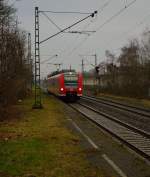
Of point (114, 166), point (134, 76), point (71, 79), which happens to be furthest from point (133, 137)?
point (134, 76)

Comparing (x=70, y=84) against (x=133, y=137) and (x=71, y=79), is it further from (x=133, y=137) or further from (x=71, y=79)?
(x=133, y=137)

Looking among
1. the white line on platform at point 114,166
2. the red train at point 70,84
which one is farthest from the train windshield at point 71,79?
the white line on platform at point 114,166

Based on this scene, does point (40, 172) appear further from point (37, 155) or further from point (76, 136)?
point (76, 136)

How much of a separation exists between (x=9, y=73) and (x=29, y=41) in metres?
26.3

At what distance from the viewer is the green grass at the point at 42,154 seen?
10.7m

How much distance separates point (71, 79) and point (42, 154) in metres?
33.4

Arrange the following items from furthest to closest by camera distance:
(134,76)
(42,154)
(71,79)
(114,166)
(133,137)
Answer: (134,76) → (71,79) → (133,137) → (42,154) → (114,166)

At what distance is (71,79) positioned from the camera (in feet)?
152

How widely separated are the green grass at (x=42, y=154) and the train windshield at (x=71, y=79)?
26.0m

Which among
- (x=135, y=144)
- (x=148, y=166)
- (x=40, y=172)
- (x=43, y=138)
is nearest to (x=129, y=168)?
(x=148, y=166)

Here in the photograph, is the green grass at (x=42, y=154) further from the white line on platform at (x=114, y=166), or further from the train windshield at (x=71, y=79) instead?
the train windshield at (x=71, y=79)

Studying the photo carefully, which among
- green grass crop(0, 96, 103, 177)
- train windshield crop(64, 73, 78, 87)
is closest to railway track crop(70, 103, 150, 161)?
green grass crop(0, 96, 103, 177)

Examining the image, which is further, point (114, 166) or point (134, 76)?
point (134, 76)

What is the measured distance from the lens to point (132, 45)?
91938 millimetres
